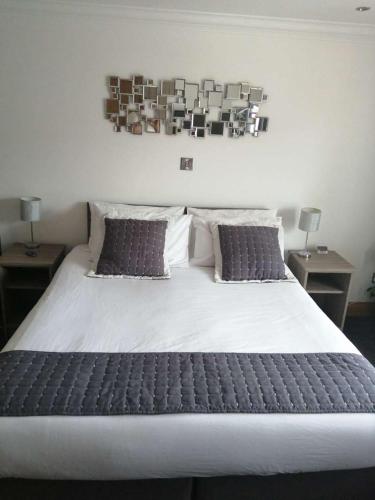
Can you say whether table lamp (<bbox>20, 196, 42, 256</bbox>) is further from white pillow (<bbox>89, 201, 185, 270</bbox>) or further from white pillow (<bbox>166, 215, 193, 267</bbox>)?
white pillow (<bbox>166, 215, 193, 267</bbox>)

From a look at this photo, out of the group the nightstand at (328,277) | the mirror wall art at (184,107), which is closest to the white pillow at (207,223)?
the nightstand at (328,277)

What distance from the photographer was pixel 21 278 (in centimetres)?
293

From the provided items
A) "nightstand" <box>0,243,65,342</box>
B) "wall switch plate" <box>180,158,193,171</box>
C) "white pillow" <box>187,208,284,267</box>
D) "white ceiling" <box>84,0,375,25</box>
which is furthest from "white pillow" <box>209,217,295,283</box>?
"white ceiling" <box>84,0,375,25</box>

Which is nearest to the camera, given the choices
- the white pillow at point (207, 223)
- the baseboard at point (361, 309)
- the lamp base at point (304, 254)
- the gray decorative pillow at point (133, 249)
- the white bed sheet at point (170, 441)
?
the white bed sheet at point (170, 441)

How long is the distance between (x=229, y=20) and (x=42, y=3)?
1271mm

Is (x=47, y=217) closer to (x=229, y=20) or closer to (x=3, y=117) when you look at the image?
(x=3, y=117)

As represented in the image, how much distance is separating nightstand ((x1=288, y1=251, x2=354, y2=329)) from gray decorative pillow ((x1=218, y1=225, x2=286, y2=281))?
14.6 inches

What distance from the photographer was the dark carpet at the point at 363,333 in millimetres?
2869

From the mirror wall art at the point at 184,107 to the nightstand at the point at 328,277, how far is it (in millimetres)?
1115

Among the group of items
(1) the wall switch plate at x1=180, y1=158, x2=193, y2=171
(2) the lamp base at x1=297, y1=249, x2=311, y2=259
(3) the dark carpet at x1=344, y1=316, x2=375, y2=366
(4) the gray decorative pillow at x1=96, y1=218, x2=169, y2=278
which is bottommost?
(3) the dark carpet at x1=344, y1=316, x2=375, y2=366

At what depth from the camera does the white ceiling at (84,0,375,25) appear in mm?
2326

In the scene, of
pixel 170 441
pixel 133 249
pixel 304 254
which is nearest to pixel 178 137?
pixel 133 249

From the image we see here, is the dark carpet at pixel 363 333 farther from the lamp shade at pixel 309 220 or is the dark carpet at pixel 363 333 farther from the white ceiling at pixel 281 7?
the white ceiling at pixel 281 7

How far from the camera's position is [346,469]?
1.46 metres
